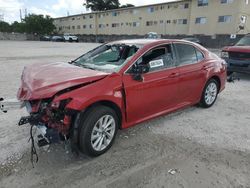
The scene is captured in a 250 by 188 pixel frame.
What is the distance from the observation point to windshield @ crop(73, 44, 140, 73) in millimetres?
3582

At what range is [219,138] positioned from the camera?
3.77m

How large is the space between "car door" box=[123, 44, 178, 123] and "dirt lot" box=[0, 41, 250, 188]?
1.50 ft

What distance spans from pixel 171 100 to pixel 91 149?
1.87 meters

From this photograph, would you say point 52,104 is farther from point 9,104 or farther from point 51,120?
point 9,104

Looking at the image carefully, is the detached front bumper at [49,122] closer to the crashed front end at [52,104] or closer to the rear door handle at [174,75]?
the crashed front end at [52,104]

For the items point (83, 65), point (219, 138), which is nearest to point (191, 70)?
point (219, 138)

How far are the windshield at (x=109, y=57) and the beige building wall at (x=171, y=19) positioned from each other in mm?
31204

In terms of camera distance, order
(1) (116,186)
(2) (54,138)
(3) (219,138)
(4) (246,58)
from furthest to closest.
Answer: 1. (4) (246,58)
2. (3) (219,138)
3. (2) (54,138)
4. (1) (116,186)

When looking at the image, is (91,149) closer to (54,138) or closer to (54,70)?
(54,138)

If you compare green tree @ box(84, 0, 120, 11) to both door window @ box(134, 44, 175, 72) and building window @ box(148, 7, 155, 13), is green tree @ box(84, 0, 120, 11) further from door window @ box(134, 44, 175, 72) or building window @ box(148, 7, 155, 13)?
door window @ box(134, 44, 175, 72)

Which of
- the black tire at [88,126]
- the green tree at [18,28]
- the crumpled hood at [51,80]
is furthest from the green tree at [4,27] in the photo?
the black tire at [88,126]

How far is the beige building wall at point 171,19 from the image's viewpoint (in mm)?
30875

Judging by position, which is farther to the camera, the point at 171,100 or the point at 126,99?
the point at 171,100

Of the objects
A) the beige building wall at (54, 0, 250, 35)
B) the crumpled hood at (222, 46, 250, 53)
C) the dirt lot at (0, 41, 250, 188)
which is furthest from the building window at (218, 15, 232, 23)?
the dirt lot at (0, 41, 250, 188)
